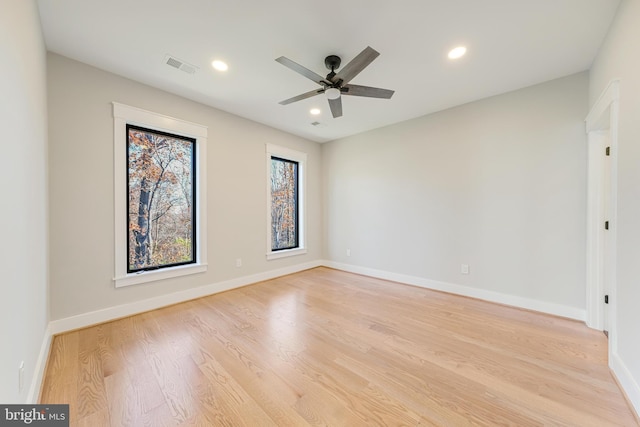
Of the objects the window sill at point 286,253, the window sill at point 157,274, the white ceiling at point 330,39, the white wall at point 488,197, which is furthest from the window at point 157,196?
the white wall at point 488,197

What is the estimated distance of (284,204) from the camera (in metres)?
4.89

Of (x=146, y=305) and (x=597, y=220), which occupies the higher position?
(x=597, y=220)

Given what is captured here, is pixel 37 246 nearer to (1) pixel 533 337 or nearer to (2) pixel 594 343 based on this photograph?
(1) pixel 533 337

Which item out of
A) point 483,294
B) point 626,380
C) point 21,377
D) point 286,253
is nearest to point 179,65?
point 21,377

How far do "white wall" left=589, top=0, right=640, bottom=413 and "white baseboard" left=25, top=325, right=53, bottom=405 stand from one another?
12.0 feet

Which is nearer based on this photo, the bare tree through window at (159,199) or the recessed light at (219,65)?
the recessed light at (219,65)

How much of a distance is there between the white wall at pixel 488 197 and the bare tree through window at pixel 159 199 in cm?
301

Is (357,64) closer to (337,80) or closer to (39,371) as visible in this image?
(337,80)

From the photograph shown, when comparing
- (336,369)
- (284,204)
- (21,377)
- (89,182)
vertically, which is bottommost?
(336,369)

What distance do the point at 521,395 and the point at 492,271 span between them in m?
1.94

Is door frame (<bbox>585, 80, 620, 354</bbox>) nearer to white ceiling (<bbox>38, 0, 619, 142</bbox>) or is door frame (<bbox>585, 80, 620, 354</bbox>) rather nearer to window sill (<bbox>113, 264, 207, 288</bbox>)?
white ceiling (<bbox>38, 0, 619, 142</bbox>)

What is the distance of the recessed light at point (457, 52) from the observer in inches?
89.4

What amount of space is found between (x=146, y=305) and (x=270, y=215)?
2204 mm

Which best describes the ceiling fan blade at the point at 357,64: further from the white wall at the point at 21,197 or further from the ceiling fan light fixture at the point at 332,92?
the white wall at the point at 21,197
